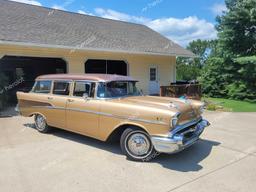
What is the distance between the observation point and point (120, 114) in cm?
541

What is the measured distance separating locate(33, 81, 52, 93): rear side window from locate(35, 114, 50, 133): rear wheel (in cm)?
73

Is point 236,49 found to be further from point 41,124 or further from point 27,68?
point 41,124

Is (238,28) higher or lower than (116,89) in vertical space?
higher

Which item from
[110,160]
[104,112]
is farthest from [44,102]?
[110,160]

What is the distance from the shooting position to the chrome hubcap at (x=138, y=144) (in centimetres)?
521

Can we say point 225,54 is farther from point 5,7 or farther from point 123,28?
point 5,7

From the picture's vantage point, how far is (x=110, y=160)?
5324mm

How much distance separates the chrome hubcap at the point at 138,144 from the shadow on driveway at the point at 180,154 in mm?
308

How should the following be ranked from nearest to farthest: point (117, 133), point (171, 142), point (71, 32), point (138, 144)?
point (171, 142) → point (138, 144) → point (117, 133) → point (71, 32)

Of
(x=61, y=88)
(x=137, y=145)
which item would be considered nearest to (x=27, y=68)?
(x=61, y=88)

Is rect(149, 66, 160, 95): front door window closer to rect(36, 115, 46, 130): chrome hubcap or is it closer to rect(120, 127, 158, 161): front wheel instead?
rect(36, 115, 46, 130): chrome hubcap

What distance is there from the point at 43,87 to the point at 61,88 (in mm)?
842

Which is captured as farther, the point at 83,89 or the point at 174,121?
the point at 83,89

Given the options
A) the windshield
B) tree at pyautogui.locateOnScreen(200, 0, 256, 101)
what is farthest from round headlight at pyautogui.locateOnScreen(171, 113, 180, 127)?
tree at pyautogui.locateOnScreen(200, 0, 256, 101)
